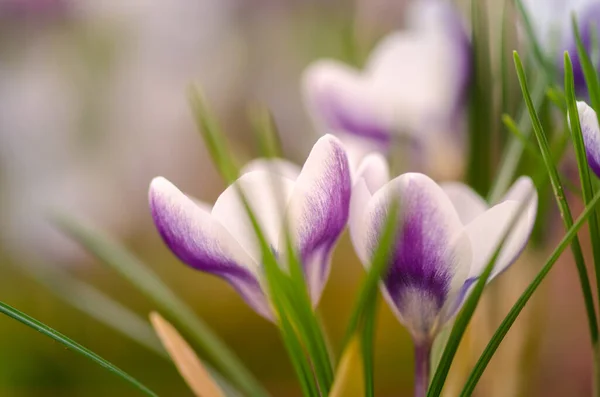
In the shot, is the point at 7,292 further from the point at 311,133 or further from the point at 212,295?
the point at 311,133

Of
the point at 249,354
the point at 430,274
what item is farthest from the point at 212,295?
the point at 430,274

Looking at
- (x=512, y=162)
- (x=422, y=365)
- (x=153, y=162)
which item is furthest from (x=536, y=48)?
(x=153, y=162)

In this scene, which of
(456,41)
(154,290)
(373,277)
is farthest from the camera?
(456,41)

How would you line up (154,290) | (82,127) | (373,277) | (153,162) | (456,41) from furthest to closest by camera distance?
(153,162), (82,127), (456,41), (154,290), (373,277)

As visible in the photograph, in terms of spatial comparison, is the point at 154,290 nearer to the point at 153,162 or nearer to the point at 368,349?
the point at 368,349

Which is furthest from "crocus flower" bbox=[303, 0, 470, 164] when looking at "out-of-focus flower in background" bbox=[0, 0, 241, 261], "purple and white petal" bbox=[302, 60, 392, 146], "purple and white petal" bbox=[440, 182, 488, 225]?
"out-of-focus flower in background" bbox=[0, 0, 241, 261]

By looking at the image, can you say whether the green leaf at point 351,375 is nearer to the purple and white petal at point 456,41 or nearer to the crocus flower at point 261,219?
the crocus flower at point 261,219

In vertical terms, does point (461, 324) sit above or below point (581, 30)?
below

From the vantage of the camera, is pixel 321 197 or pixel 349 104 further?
pixel 349 104

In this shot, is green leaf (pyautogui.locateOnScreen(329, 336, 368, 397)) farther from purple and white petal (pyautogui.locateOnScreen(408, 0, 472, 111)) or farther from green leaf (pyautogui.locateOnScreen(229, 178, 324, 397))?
purple and white petal (pyautogui.locateOnScreen(408, 0, 472, 111))
